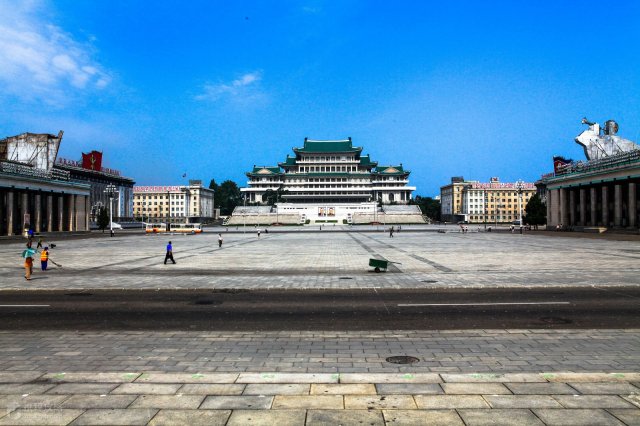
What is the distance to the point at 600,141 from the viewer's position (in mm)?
87812

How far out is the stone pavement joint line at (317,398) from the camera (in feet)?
18.1

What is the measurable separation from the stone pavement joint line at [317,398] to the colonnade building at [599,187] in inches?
2836

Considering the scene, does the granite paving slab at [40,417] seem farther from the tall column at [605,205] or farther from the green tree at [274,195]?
the green tree at [274,195]

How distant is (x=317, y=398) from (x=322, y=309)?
6.59 m

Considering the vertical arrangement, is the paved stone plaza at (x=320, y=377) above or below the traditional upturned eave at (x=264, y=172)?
below

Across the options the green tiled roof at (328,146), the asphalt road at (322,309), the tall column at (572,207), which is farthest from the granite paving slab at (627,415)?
the green tiled roof at (328,146)

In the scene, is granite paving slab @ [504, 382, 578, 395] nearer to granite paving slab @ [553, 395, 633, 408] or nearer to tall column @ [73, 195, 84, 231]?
granite paving slab @ [553, 395, 633, 408]

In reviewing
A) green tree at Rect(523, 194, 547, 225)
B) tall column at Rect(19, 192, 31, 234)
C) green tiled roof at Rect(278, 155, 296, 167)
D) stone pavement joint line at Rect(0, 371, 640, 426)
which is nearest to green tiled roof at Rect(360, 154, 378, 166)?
green tiled roof at Rect(278, 155, 296, 167)

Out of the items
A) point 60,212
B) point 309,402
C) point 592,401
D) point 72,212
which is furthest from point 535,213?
point 309,402

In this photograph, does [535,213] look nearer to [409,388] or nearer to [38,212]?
[38,212]

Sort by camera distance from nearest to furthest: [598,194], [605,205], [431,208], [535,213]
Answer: [605,205] → [598,194] → [535,213] → [431,208]

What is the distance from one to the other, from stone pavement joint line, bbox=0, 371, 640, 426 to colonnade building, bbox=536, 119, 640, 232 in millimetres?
72027

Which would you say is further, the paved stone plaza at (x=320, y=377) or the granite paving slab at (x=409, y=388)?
the granite paving slab at (x=409, y=388)

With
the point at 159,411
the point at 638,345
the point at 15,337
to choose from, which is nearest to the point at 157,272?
the point at 15,337
